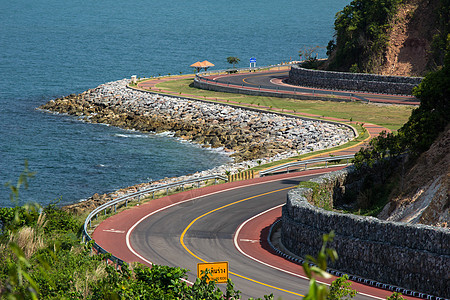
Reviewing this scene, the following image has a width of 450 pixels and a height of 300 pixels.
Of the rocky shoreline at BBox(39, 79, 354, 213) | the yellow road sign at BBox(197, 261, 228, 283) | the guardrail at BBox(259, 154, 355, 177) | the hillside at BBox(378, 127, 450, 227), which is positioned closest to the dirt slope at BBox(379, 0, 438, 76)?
the rocky shoreline at BBox(39, 79, 354, 213)

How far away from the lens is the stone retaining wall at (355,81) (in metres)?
69.4

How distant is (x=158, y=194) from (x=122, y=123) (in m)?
38.4

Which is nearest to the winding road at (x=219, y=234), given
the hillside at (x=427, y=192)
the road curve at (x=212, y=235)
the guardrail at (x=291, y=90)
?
the road curve at (x=212, y=235)

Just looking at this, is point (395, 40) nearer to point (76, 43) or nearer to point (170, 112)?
point (170, 112)

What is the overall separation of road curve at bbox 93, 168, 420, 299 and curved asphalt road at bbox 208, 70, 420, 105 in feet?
110

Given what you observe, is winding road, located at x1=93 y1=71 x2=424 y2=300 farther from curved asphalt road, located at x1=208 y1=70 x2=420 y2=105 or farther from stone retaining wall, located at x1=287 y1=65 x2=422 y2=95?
stone retaining wall, located at x1=287 y1=65 x2=422 y2=95

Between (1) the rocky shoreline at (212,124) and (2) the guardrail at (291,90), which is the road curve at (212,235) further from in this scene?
(2) the guardrail at (291,90)

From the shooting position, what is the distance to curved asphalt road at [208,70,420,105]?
67750mm

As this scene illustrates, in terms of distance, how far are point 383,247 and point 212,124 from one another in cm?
4535

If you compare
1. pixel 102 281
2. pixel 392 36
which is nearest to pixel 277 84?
pixel 392 36

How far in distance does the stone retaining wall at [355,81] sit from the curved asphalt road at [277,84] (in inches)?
43.8

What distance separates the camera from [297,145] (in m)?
56.6

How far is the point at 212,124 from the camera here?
66250 millimetres

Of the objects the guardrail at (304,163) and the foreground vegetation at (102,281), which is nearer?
the foreground vegetation at (102,281)
